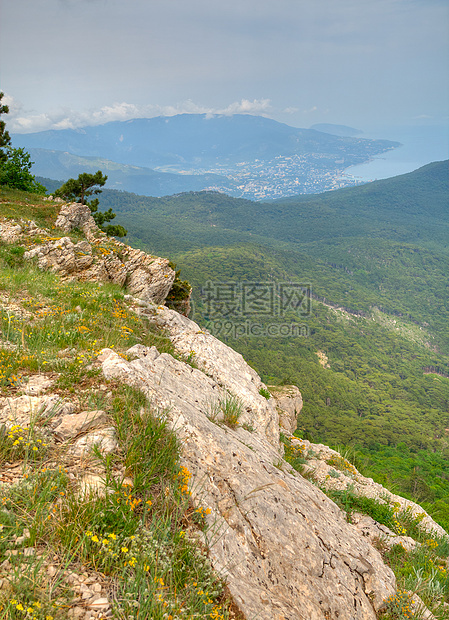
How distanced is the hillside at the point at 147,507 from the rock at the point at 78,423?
0.01 meters

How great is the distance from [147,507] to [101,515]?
16.4 inches

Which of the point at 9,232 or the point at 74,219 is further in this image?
the point at 74,219

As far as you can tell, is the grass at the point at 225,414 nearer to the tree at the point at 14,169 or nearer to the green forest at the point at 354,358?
the green forest at the point at 354,358

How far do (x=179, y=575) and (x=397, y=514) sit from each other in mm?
8034

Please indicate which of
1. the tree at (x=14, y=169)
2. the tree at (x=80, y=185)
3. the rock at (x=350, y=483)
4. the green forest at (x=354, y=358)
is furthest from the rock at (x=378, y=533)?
the tree at (x=14, y=169)

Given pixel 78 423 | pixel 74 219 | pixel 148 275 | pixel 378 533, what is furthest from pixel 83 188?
pixel 378 533

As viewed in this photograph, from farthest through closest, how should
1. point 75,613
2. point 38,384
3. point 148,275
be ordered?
point 148,275 → point 38,384 → point 75,613

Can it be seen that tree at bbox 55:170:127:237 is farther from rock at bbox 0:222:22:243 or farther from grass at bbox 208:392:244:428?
grass at bbox 208:392:244:428

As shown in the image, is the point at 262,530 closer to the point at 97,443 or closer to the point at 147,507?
the point at 147,507

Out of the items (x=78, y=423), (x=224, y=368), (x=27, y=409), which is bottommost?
(x=224, y=368)

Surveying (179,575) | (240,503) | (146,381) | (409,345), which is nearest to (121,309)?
(146,381)

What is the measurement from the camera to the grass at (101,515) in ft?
6.24

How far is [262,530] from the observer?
Result: 3553 mm

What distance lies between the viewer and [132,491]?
2.64m
